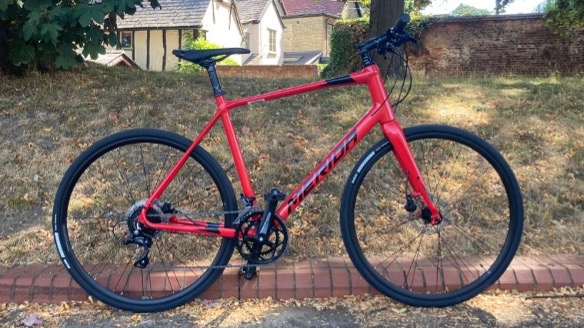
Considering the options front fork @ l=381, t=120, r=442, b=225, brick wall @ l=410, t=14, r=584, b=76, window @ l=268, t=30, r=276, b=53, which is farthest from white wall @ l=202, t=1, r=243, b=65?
front fork @ l=381, t=120, r=442, b=225

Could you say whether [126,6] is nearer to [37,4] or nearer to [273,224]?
[37,4]

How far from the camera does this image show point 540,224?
3514mm

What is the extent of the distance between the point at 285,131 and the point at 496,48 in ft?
40.7

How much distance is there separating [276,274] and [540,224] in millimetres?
1768

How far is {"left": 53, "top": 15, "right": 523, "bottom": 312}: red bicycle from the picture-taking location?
281 centimetres

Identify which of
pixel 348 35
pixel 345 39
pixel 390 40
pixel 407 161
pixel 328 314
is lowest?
pixel 328 314

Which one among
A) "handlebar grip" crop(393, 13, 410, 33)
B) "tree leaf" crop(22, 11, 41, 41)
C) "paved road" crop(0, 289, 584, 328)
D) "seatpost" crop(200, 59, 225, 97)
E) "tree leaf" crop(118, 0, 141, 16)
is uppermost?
"tree leaf" crop(118, 0, 141, 16)

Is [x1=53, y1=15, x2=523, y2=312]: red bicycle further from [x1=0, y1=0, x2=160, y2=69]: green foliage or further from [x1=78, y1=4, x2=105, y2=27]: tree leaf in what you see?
[x1=0, y1=0, x2=160, y2=69]: green foliage

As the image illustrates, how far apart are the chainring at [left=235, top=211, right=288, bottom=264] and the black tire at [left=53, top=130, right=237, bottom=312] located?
0.26 ft

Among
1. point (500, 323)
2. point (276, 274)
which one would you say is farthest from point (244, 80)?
point (500, 323)

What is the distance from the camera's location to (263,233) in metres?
2.77

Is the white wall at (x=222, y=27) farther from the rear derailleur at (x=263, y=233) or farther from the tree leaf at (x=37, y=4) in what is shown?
the rear derailleur at (x=263, y=233)

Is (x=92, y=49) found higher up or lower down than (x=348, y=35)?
lower down

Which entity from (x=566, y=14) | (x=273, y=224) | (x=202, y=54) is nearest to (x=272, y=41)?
Answer: (x=566, y=14)
